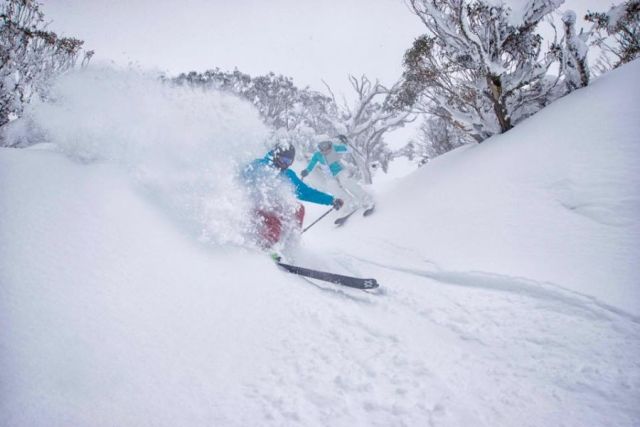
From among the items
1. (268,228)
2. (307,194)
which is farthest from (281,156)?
(268,228)

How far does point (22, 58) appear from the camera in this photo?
36.3 feet

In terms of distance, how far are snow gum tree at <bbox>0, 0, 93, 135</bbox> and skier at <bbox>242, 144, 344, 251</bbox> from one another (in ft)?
39.5

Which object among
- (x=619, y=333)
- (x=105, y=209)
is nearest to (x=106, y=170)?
(x=105, y=209)

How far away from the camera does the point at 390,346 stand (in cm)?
177

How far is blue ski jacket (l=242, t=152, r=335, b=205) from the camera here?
3.64m

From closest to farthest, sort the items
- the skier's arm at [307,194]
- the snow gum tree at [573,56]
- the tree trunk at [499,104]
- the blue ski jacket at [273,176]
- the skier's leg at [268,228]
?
1. the skier's leg at [268,228]
2. the blue ski jacket at [273,176]
3. the skier's arm at [307,194]
4. the snow gum tree at [573,56]
5. the tree trunk at [499,104]

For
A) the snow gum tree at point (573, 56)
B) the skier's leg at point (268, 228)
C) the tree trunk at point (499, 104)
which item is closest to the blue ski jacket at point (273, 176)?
the skier's leg at point (268, 228)

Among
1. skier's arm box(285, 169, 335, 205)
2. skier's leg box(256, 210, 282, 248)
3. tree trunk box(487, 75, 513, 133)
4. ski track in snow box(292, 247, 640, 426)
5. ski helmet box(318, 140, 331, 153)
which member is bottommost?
ski track in snow box(292, 247, 640, 426)

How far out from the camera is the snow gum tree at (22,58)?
34.4 ft

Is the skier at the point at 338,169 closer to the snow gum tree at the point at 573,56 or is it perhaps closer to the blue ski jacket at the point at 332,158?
the blue ski jacket at the point at 332,158

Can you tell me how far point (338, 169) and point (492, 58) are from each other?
422 cm

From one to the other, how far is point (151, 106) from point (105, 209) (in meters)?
2.13

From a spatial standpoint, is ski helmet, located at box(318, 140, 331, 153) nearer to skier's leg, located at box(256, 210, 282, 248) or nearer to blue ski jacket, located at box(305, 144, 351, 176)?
blue ski jacket, located at box(305, 144, 351, 176)

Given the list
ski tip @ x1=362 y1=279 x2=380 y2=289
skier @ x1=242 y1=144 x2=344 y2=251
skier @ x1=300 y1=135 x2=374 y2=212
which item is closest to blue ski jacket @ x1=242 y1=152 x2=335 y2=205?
skier @ x1=242 y1=144 x2=344 y2=251
